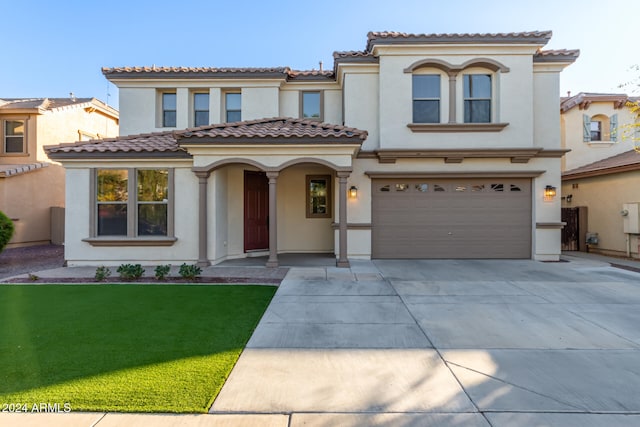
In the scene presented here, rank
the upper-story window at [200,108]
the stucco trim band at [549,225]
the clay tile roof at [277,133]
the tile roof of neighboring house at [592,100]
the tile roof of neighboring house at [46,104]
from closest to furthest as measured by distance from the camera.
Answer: the clay tile roof at [277,133], the stucco trim band at [549,225], the upper-story window at [200,108], the tile roof of neighboring house at [592,100], the tile roof of neighboring house at [46,104]

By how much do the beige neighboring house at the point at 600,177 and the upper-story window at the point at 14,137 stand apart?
24.4 meters

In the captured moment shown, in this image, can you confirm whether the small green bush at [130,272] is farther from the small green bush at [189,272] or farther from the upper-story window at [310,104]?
the upper-story window at [310,104]

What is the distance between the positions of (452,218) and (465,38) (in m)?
5.65

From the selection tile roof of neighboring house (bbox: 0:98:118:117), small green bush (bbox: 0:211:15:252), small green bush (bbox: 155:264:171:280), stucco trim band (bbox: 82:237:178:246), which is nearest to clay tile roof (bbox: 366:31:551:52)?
stucco trim band (bbox: 82:237:178:246)

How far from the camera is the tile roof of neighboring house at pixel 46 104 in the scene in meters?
15.0

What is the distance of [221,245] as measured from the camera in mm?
9398

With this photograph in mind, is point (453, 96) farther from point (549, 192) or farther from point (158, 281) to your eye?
point (158, 281)

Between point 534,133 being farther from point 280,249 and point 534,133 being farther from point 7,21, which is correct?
point 7,21

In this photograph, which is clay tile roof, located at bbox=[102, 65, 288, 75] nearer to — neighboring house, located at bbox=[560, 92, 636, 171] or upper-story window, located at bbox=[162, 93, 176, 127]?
upper-story window, located at bbox=[162, 93, 176, 127]

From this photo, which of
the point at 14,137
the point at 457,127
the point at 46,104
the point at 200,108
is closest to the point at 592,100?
the point at 457,127

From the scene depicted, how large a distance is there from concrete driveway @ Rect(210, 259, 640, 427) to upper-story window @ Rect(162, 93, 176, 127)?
8.87 meters

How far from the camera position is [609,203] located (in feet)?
37.5

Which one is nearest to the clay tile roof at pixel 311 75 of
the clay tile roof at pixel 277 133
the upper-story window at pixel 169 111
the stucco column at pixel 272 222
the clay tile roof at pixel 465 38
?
the clay tile roof at pixel 465 38

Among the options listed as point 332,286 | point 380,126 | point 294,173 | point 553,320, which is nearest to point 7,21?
point 294,173
